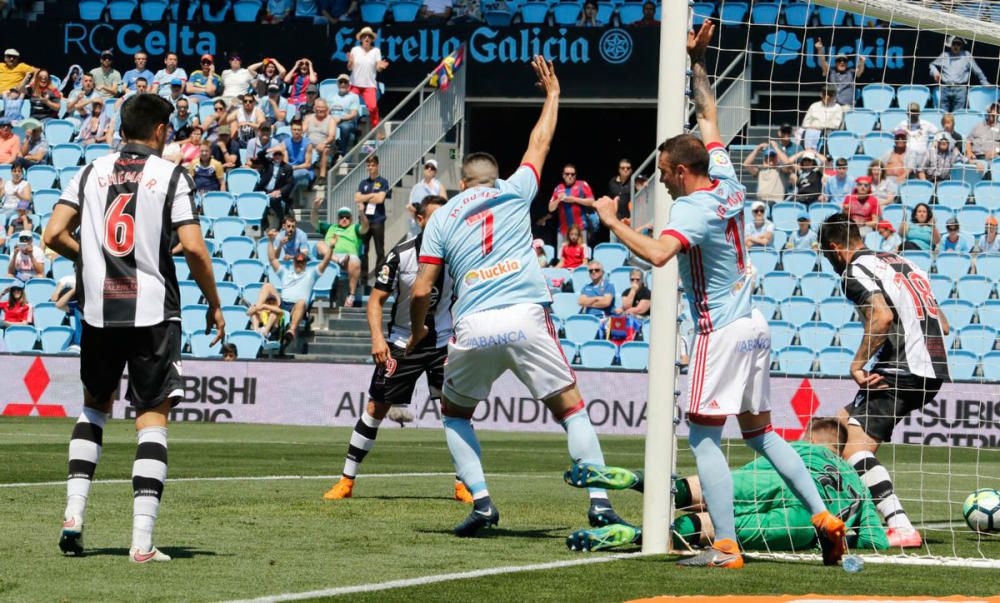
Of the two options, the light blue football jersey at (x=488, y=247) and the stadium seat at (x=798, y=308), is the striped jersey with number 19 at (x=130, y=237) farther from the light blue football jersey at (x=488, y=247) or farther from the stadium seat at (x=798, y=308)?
the stadium seat at (x=798, y=308)

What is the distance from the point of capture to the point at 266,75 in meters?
28.6

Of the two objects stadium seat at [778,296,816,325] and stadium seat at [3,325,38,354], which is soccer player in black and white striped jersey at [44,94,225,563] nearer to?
stadium seat at [778,296,816,325]

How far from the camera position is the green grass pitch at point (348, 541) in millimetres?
6250

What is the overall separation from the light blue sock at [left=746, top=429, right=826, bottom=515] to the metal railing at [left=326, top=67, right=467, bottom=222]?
19517 millimetres

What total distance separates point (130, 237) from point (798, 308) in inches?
605

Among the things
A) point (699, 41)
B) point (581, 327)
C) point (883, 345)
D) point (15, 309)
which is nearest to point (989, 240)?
point (581, 327)

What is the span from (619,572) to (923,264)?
553 inches

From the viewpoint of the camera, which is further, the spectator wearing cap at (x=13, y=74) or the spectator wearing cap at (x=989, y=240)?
the spectator wearing cap at (x=13, y=74)

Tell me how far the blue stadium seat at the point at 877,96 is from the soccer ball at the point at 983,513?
1585 cm

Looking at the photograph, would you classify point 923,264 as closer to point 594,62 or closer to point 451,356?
Answer: point 594,62

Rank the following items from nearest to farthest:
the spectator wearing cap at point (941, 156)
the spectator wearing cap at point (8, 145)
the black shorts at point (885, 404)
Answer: the black shorts at point (885, 404)
the spectator wearing cap at point (941, 156)
the spectator wearing cap at point (8, 145)

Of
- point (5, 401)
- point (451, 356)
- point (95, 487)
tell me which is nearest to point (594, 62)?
point (5, 401)

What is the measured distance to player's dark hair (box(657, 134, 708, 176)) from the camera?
7238 millimetres

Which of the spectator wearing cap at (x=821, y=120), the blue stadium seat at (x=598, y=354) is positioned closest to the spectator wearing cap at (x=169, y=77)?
the blue stadium seat at (x=598, y=354)
